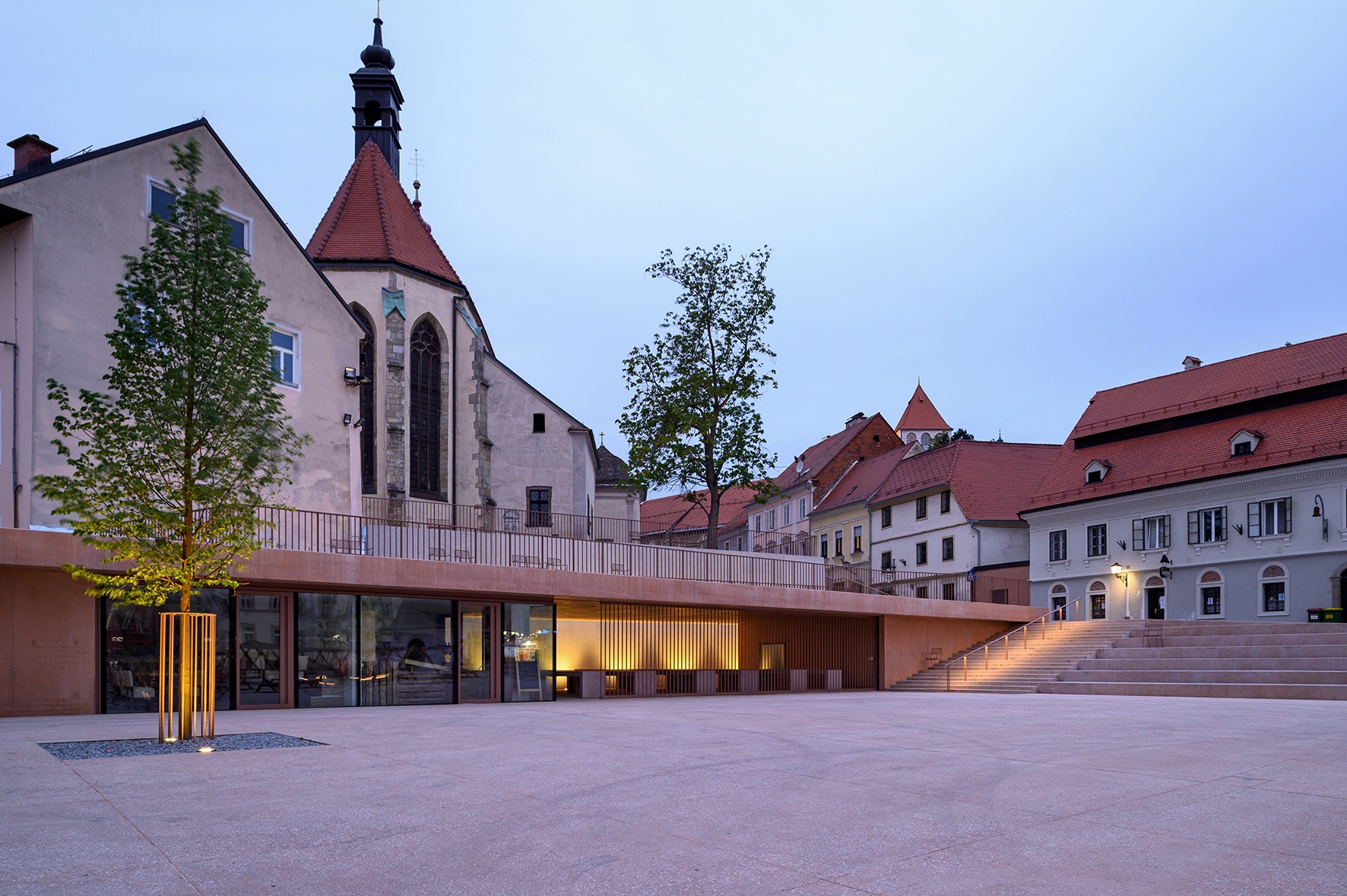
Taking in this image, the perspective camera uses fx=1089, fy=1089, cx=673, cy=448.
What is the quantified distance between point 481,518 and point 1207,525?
87.7 ft

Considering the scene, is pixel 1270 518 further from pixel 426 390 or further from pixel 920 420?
pixel 920 420

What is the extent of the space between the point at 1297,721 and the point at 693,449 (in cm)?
2427

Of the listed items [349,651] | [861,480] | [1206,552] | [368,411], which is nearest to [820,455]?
[861,480]

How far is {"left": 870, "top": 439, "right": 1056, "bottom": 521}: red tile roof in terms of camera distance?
53.2 m

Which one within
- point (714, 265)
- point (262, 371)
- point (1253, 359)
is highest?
point (714, 265)

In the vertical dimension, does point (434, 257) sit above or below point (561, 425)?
above

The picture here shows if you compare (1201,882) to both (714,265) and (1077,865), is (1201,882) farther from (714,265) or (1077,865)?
(714,265)

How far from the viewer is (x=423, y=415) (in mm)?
38094

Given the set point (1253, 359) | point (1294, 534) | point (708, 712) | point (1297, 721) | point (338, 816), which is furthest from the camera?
point (1253, 359)

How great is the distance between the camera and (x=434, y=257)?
132 ft

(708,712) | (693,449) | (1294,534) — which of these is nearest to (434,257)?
(693,449)

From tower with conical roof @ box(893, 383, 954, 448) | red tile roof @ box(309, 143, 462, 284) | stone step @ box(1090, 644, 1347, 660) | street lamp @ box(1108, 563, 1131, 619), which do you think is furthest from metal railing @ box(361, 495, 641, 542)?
tower with conical roof @ box(893, 383, 954, 448)

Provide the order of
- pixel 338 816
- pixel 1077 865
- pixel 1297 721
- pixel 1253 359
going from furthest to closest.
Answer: pixel 1253 359 < pixel 1297 721 < pixel 338 816 < pixel 1077 865

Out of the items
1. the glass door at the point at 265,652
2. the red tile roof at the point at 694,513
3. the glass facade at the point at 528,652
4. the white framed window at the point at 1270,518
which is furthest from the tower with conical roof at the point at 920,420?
the glass door at the point at 265,652
